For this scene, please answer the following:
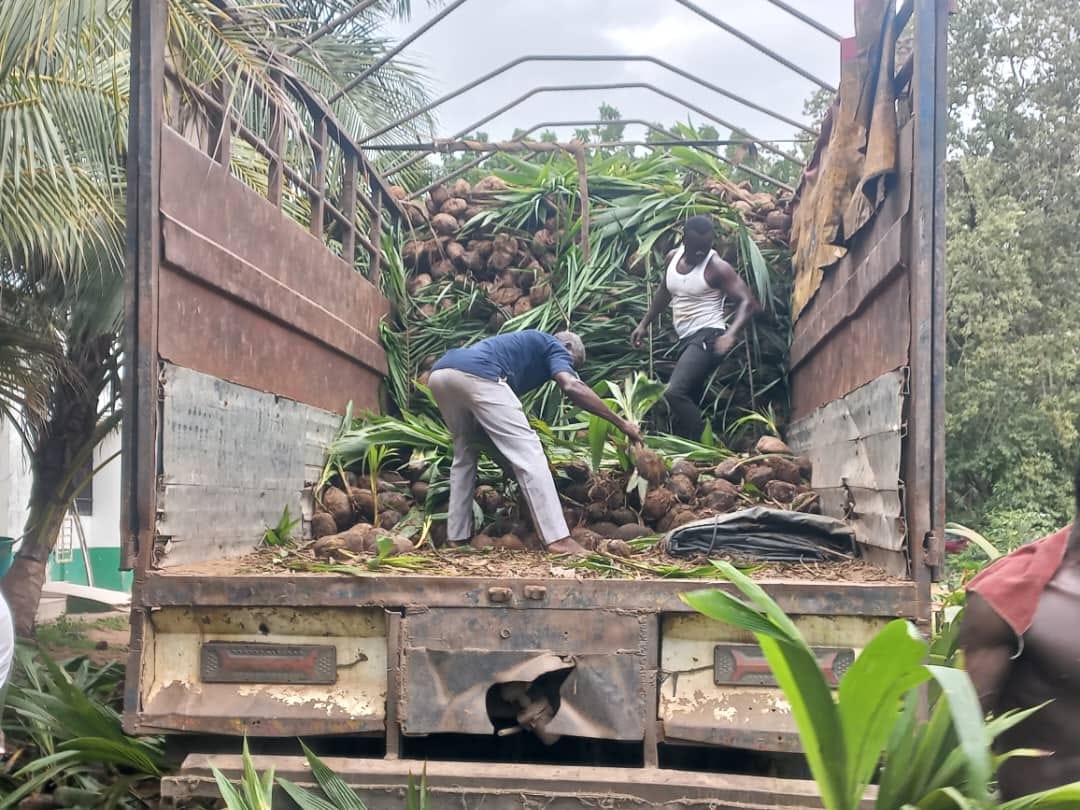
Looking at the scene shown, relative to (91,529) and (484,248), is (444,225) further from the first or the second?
(91,529)

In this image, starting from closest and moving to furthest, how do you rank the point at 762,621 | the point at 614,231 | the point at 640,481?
the point at 762,621, the point at 640,481, the point at 614,231

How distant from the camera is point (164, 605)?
8.90 feet

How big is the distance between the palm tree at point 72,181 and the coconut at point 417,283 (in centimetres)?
89

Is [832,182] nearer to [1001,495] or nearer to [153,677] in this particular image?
[153,677]

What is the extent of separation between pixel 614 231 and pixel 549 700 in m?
3.58

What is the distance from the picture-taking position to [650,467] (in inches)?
159

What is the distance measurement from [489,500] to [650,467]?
0.72m

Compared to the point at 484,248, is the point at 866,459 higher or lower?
lower

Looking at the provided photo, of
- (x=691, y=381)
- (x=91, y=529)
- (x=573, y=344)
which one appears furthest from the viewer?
(x=91, y=529)

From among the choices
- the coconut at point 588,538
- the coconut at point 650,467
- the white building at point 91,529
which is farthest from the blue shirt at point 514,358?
the white building at point 91,529

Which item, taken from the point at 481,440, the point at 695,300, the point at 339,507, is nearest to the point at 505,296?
the point at 695,300

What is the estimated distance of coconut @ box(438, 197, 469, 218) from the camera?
616 cm

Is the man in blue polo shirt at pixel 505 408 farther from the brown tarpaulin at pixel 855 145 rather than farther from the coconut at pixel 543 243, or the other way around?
the coconut at pixel 543 243

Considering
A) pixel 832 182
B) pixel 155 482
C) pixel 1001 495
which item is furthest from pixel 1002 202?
pixel 155 482
